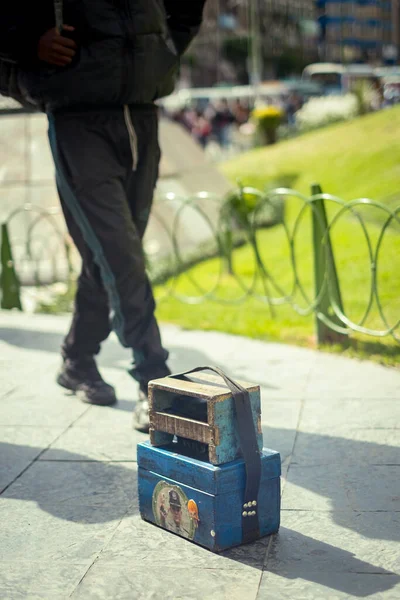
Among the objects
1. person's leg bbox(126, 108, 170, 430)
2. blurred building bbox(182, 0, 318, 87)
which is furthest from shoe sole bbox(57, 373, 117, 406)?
blurred building bbox(182, 0, 318, 87)

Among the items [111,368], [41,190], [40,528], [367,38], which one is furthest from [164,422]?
[367,38]

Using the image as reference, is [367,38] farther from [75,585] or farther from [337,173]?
[75,585]

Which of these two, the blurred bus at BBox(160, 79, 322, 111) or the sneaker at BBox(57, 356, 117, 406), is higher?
the blurred bus at BBox(160, 79, 322, 111)

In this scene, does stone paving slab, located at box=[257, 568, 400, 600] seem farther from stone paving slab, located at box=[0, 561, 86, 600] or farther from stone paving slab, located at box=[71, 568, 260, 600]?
stone paving slab, located at box=[0, 561, 86, 600]

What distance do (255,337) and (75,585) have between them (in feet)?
12.6

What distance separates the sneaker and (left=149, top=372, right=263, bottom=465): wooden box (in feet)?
5.04

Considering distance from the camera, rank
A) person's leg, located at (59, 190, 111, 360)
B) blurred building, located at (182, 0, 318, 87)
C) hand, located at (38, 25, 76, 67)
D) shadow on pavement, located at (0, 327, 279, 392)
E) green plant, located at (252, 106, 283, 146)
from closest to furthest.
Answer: hand, located at (38, 25, 76, 67), person's leg, located at (59, 190, 111, 360), shadow on pavement, located at (0, 327, 279, 392), green plant, located at (252, 106, 283, 146), blurred building, located at (182, 0, 318, 87)

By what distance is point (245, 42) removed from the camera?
8288cm

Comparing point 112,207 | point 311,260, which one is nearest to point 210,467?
point 112,207

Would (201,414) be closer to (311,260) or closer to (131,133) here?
(131,133)

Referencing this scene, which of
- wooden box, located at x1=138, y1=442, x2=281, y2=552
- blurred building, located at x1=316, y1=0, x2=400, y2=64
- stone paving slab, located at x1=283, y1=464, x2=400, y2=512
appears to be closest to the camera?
wooden box, located at x1=138, y1=442, x2=281, y2=552

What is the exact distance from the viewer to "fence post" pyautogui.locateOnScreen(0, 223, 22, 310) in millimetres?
7742

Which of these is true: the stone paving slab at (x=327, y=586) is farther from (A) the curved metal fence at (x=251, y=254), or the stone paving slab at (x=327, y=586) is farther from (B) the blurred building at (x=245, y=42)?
(B) the blurred building at (x=245, y=42)

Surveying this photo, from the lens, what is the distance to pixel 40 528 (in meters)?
3.16
